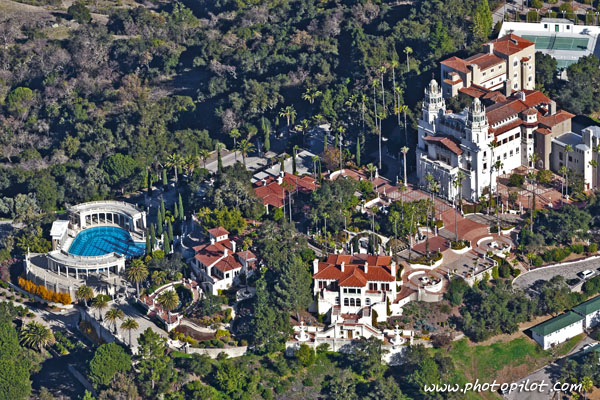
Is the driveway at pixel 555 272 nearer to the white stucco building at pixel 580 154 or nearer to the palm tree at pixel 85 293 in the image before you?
the white stucco building at pixel 580 154

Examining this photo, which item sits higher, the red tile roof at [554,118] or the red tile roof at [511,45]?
the red tile roof at [511,45]

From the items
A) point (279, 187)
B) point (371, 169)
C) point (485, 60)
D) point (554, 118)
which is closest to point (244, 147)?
point (279, 187)

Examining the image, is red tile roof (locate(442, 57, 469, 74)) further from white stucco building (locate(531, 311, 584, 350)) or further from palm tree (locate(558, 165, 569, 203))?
white stucco building (locate(531, 311, 584, 350))

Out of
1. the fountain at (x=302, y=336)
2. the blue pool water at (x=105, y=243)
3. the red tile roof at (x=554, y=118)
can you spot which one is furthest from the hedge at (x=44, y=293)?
the red tile roof at (x=554, y=118)

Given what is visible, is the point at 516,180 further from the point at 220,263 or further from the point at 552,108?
the point at 220,263

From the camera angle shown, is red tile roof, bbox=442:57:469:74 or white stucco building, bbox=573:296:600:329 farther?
red tile roof, bbox=442:57:469:74

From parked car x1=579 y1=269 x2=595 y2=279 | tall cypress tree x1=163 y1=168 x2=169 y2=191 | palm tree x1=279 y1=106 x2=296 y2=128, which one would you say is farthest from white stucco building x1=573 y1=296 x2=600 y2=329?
tall cypress tree x1=163 y1=168 x2=169 y2=191
